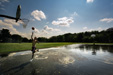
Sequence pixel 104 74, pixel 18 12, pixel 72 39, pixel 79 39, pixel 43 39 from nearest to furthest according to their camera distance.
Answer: pixel 104 74
pixel 18 12
pixel 79 39
pixel 72 39
pixel 43 39

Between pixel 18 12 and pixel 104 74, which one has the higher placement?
pixel 18 12

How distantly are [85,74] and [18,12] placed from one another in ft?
23.1

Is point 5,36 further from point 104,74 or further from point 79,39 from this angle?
point 79,39

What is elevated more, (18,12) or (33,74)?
(18,12)

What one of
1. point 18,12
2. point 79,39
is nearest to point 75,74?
point 18,12

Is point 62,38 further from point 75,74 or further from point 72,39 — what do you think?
point 75,74

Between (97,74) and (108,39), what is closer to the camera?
(97,74)

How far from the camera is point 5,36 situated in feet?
211

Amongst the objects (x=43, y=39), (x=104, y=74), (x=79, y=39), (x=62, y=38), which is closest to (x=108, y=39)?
(x=79, y=39)

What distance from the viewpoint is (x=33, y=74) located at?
11.6 feet

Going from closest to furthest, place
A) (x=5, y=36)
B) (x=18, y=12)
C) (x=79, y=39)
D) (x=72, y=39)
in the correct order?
(x=18, y=12) < (x=5, y=36) < (x=79, y=39) < (x=72, y=39)

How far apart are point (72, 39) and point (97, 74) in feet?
307

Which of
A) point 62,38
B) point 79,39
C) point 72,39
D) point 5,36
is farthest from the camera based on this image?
point 62,38

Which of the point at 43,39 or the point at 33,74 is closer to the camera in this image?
the point at 33,74
